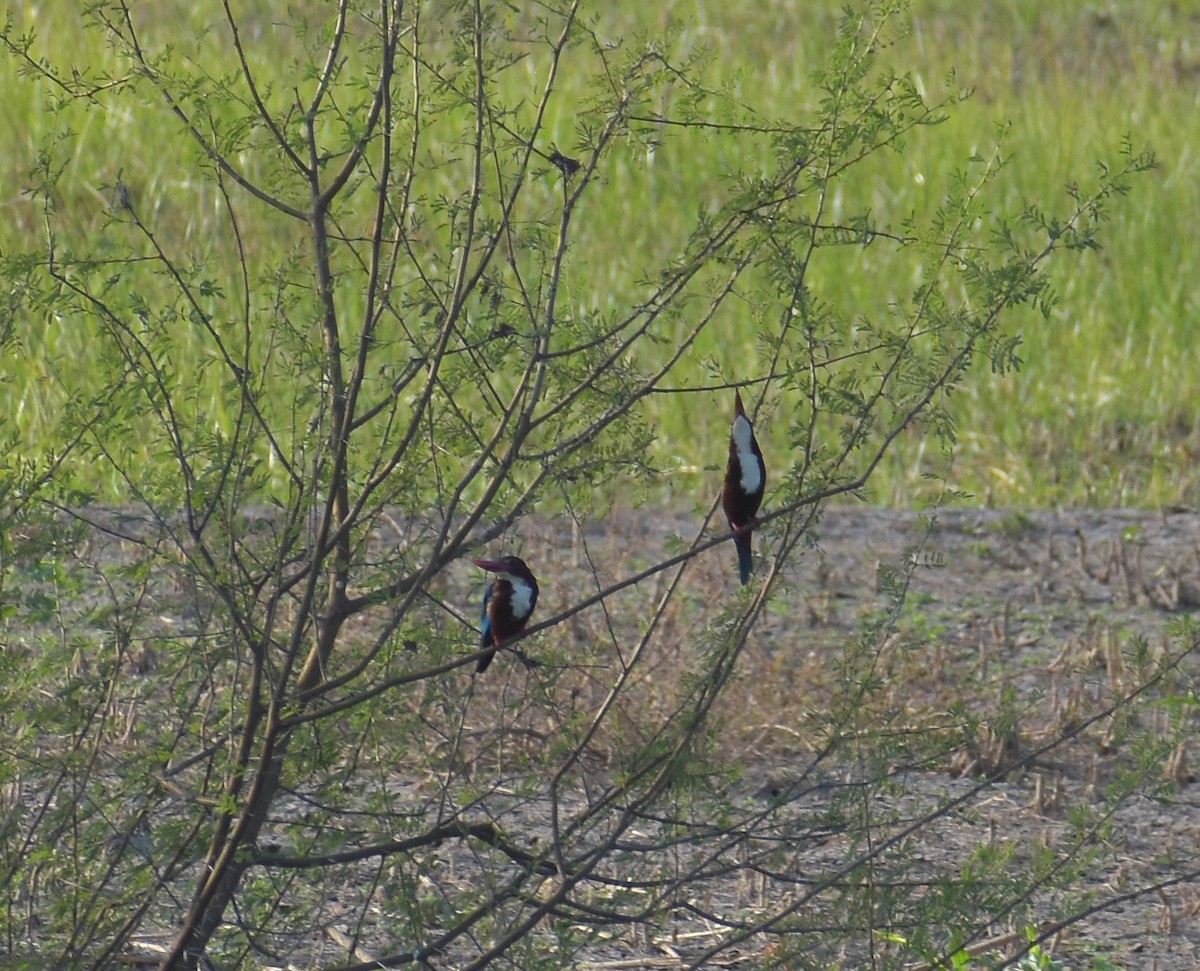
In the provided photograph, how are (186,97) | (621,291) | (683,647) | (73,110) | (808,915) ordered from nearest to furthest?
(186,97), (808,915), (683,647), (621,291), (73,110)

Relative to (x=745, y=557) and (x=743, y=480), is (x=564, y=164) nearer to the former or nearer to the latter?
(x=743, y=480)

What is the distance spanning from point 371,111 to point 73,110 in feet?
23.8

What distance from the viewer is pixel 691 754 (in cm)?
299

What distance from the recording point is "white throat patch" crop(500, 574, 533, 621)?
332 cm

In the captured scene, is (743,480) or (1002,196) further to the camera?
(1002,196)

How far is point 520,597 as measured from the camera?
10.9ft

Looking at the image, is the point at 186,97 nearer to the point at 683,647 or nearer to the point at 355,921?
the point at 355,921

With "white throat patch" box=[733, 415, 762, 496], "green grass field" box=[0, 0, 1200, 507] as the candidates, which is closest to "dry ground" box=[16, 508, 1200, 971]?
"white throat patch" box=[733, 415, 762, 496]

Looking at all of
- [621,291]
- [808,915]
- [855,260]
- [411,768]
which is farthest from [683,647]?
[855,260]

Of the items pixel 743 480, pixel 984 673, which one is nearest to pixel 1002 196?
pixel 984 673

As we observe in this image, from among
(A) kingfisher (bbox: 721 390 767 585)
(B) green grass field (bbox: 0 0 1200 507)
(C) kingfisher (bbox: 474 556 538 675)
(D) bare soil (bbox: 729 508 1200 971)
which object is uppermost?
(B) green grass field (bbox: 0 0 1200 507)

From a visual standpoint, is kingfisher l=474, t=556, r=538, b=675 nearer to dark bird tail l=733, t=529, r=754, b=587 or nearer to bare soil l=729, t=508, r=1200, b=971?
dark bird tail l=733, t=529, r=754, b=587

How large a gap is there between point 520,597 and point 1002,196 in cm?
695

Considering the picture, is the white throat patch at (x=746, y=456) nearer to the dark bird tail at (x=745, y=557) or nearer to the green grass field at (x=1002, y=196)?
the dark bird tail at (x=745, y=557)
